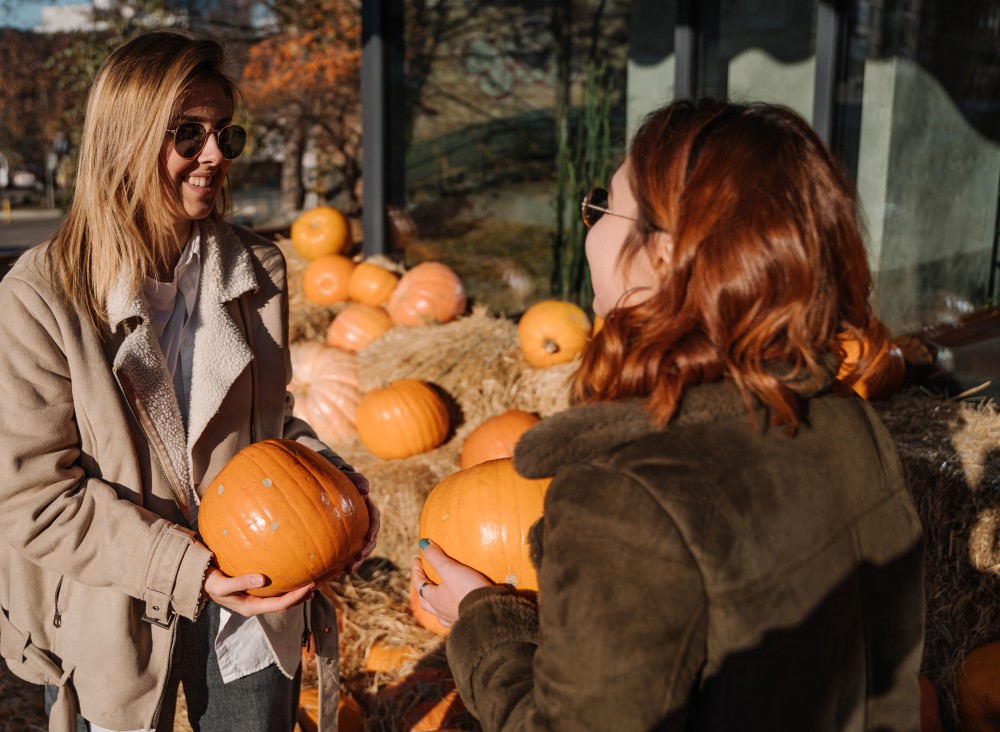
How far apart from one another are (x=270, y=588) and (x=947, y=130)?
17.1 ft

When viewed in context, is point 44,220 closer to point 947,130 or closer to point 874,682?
point 947,130

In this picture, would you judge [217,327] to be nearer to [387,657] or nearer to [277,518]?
[277,518]

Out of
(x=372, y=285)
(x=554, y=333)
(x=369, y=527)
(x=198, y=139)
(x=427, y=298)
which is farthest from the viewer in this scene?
(x=372, y=285)

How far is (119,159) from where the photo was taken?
1.93 metres

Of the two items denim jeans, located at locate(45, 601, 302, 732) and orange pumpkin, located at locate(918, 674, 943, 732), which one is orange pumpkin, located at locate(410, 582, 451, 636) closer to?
denim jeans, located at locate(45, 601, 302, 732)

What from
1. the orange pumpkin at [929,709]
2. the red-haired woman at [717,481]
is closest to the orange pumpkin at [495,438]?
the orange pumpkin at [929,709]

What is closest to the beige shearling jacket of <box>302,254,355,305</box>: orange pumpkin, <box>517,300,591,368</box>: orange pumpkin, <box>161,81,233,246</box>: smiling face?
<box>161,81,233,246</box>: smiling face

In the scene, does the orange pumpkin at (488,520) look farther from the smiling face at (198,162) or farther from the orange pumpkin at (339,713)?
the orange pumpkin at (339,713)

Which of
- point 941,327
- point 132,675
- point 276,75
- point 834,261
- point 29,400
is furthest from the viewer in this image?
point 276,75

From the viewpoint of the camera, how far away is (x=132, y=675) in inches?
75.2

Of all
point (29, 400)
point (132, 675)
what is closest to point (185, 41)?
point (29, 400)

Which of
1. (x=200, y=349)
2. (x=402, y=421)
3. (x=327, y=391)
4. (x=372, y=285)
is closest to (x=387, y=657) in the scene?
(x=402, y=421)

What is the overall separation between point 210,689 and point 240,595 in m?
0.32

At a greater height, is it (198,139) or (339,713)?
(198,139)
